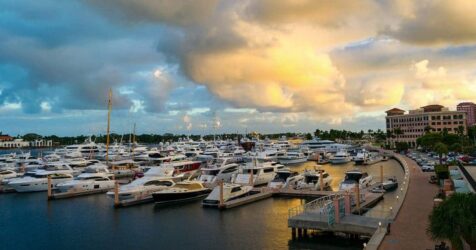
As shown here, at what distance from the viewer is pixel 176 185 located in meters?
47.1

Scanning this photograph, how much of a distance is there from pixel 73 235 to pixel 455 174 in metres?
40.8

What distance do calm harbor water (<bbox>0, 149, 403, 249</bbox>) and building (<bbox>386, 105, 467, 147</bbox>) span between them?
13575cm

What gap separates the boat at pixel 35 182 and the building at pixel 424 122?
13663cm

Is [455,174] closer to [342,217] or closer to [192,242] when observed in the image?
[342,217]

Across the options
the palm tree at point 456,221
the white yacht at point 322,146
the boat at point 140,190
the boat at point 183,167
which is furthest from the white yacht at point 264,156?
the palm tree at point 456,221

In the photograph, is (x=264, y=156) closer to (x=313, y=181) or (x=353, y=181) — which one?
(x=313, y=181)

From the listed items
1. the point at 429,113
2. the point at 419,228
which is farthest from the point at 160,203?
the point at 429,113

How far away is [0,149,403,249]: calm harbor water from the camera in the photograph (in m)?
30.0

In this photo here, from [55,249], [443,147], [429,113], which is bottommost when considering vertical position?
[55,249]

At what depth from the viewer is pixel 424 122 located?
561 ft

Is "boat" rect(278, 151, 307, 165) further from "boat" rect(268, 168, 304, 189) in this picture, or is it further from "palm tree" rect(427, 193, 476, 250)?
"palm tree" rect(427, 193, 476, 250)

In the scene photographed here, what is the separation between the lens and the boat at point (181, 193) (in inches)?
1735

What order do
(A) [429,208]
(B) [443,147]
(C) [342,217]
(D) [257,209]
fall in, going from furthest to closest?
(B) [443,147], (D) [257,209], (A) [429,208], (C) [342,217]

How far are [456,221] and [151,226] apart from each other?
25.6 meters
